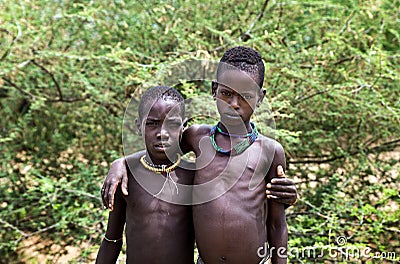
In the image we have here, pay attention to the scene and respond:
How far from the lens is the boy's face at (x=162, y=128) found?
159 centimetres

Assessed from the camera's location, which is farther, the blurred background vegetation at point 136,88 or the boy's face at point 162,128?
the blurred background vegetation at point 136,88

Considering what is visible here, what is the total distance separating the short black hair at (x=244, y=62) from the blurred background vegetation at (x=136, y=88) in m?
1.91

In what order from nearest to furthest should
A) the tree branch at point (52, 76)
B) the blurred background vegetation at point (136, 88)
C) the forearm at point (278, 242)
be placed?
the forearm at point (278, 242)
the blurred background vegetation at point (136, 88)
the tree branch at point (52, 76)

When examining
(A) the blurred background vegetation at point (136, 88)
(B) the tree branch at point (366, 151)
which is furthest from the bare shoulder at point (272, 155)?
(B) the tree branch at point (366, 151)

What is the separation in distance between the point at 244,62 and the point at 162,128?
34 cm

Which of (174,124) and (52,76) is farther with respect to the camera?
(52,76)

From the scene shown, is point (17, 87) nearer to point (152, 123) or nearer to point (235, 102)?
point (152, 123)

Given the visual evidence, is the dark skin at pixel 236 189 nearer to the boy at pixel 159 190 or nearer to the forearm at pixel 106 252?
the boy at pixel 159 190

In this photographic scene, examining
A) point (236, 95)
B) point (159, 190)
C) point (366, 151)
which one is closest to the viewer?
point (236, 95)

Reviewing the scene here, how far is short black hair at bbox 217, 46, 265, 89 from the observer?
5.07 feet

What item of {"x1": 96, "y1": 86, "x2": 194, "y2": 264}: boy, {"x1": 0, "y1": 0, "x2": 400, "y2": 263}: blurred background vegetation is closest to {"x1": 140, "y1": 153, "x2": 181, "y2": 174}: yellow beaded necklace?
{"x1": 96, "y1": 86, "x2": 194, "y2": 264}: boy

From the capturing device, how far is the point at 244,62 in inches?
61.1

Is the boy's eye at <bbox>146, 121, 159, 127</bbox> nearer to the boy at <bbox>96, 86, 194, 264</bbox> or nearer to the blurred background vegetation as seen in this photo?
the boy at <bbox>96, 86, 194, 264</bbox>

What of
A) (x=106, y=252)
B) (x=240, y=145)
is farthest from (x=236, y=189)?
(x=106, y=252)
